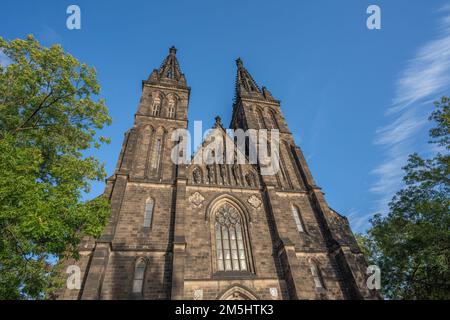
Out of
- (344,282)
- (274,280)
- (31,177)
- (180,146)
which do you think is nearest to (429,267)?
(344,282)

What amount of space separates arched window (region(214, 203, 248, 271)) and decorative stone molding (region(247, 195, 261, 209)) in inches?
46.3

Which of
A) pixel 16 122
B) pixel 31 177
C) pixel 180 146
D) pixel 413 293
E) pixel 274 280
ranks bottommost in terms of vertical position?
pixel 413 293

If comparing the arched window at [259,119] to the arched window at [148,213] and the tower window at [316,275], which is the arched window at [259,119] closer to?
the arched window at [148,213]

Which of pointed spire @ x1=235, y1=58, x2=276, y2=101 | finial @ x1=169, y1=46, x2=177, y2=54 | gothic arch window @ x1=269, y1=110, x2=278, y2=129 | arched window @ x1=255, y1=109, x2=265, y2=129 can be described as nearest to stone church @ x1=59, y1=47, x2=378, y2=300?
arched window @ x1=255, y1=109, x2=265, y2=129

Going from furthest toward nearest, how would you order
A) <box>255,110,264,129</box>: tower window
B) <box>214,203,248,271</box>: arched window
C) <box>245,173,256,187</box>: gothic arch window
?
<box>255,110,264,129</box>: tower window, <box>245,173,256,187</box>: gothic arch window, <box>214,203,248,271</box>: arched window

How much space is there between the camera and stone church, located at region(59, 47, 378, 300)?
38.6 feet

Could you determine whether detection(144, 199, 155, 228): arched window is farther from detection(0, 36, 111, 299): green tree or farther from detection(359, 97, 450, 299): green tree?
detection(359, 97, 450, 299): green tree

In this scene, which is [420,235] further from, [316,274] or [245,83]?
[245,83]

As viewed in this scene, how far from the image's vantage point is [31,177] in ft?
25.8

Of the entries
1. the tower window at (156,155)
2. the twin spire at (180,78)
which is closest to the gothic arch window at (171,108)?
the twin spire at (180,78)

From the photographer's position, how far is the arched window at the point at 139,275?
1166 centimetres

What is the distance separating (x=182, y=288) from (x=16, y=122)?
9851mm

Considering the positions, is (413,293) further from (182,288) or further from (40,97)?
(40,97)

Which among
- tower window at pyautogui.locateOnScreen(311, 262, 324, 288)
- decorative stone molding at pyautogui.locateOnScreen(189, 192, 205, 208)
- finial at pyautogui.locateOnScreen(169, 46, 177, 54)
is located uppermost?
finial at pyautogui.locateOnScreen(169, 46, 177, 54)
